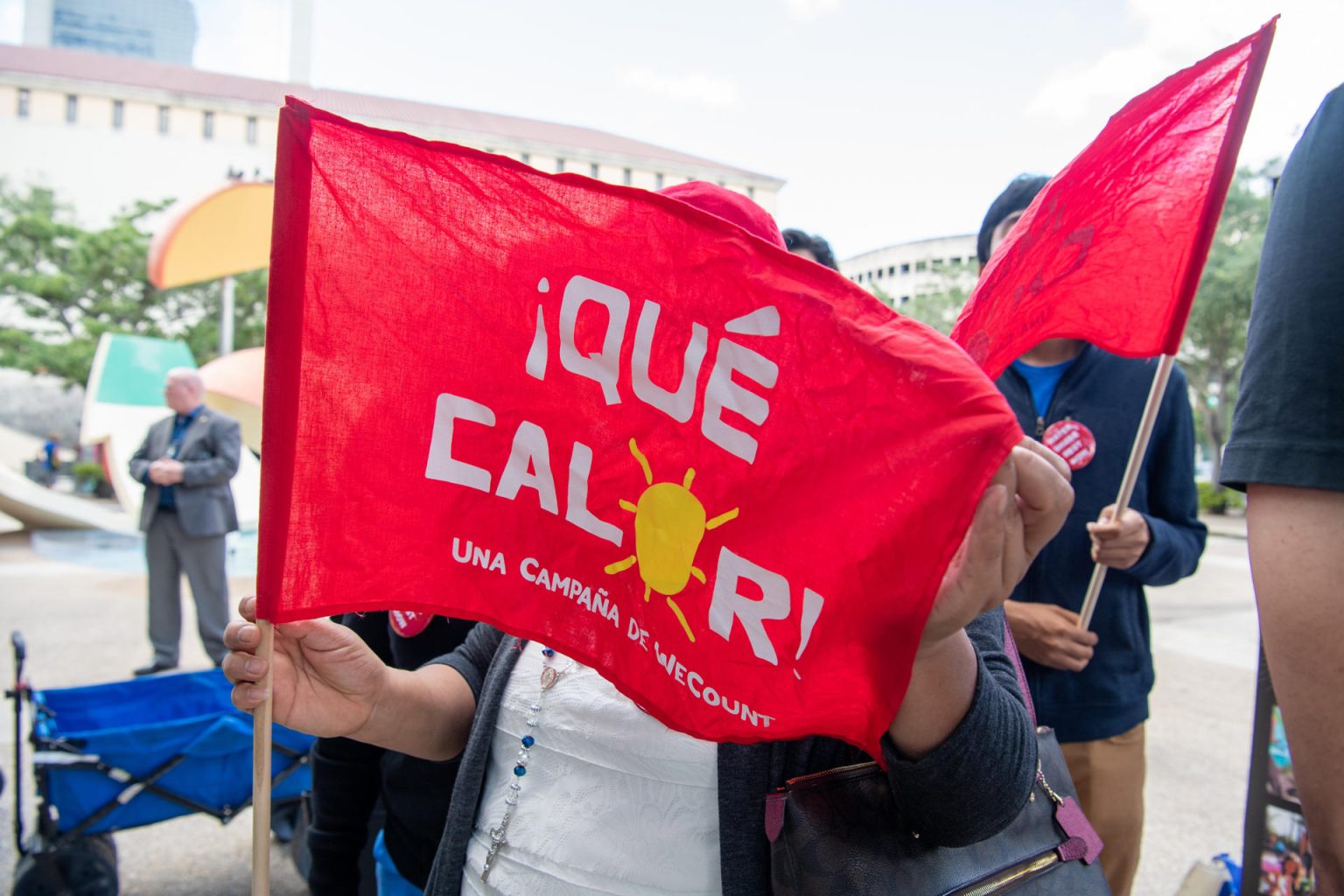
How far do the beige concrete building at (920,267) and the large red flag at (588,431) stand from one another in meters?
24.5

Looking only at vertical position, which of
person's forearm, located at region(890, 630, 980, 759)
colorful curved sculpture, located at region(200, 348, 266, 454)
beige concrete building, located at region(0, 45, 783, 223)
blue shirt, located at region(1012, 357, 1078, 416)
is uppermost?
beige concrete building, located at region(0, 45, 783, 223)

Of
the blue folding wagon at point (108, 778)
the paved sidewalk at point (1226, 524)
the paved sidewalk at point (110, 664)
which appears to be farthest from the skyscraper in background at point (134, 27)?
the blue folding wagon at point (108, 778)

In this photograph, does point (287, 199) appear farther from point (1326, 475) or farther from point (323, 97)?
point (323, 97)

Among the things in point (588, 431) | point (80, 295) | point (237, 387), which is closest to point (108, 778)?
point (588, 431)

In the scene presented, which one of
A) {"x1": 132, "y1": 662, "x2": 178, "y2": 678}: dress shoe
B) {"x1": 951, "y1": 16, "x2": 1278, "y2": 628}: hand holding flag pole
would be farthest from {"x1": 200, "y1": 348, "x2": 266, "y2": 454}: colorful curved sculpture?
{"x1": 951, "y1": 16, "x2": 1278, "y2": 628}: hand holding flag pole

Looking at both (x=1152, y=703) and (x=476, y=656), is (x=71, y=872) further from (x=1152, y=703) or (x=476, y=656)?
(x=1152, y=703)

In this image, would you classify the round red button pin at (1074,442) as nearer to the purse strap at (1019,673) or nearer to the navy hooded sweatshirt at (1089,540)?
the navy hooded sweatshirt at (1089,540)

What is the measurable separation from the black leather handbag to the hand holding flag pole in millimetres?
623

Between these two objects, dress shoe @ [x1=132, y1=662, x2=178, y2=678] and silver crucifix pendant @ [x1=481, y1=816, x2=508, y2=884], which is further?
dress shoe @ [x1=132, y1=662, x2=178, y2=678]

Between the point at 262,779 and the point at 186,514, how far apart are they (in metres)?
4.91

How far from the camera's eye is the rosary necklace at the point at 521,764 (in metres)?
1.21

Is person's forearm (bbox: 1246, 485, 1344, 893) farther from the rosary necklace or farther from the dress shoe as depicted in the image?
the dress shoe

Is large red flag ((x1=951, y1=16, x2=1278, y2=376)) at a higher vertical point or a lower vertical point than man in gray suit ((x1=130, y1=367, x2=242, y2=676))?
higher

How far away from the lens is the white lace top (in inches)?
43.6
